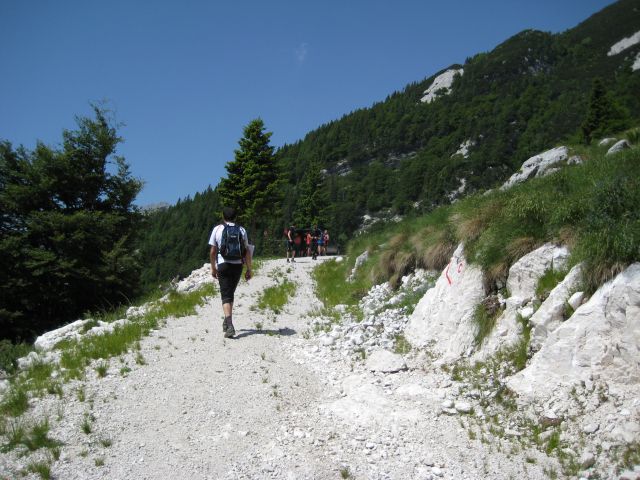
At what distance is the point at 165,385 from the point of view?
20.3 ft

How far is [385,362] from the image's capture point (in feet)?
21.9

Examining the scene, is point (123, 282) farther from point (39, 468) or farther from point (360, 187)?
point (360, 187)

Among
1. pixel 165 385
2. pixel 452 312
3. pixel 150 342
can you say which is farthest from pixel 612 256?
pixel 150 342

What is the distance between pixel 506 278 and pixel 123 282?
1953 cm

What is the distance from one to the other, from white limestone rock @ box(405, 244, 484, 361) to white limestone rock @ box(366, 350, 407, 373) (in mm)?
566

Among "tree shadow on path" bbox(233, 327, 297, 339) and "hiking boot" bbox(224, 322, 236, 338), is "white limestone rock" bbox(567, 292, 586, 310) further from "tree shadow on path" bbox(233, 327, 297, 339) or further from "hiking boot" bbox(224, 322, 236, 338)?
"hiking boot" bbox(224, 322, 236, 338)

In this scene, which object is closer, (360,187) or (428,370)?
(428,370)

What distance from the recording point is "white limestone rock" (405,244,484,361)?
650 centimetres

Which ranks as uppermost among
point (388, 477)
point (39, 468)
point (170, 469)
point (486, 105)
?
point (486, 105)

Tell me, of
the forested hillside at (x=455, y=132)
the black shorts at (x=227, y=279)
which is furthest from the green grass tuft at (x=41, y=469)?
the forested hillside at (x=455, y=132)

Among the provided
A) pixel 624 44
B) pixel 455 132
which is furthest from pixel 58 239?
pixel 624 44

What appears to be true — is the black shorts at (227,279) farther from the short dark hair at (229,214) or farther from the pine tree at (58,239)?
the pine tree at (58,239)

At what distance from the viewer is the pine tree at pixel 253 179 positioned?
34.9 meters

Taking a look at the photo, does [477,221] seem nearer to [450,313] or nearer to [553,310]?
[450,313]
